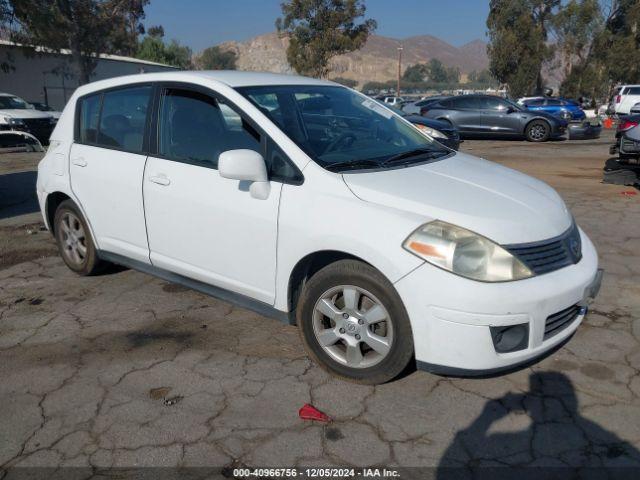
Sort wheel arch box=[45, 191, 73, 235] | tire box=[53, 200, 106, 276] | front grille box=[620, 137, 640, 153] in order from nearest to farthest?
tire box=[53, 200, 106, 276] → wheel arch box=[45, 191, 73, 235] → front grille box=[620, 137, 640, 153]

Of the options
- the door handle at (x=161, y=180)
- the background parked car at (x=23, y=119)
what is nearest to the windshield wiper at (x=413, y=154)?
the door handle at (x=161, y=180)

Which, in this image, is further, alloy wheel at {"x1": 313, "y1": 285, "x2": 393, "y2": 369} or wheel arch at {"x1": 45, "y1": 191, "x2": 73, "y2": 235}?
wheel arch at {"x1": 45, "y1": 191, "x2": 73, "y2": 235}

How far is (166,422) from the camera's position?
286 centimetres

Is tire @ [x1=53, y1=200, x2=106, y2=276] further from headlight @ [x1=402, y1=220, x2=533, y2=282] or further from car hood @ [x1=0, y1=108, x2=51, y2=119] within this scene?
car hood @ [x1=0, y1=108, x2=51, y2=119]

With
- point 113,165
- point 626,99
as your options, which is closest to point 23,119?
point 113,165

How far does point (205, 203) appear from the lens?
138 inches

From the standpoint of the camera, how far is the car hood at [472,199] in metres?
2.86

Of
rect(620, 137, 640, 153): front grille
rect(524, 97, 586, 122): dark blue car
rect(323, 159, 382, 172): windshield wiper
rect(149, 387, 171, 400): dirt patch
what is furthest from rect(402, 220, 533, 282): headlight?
rect(524, 97, 586, 122): dark blue car

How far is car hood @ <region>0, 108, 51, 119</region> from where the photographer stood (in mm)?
15461

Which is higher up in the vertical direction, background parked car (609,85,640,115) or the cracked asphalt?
background parked car (609,85,640,115)

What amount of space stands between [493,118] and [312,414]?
Result: 1585cm

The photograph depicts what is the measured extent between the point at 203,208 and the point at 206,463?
1.56 m

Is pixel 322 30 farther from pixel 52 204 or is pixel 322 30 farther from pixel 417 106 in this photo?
pixel 52 204

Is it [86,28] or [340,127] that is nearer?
[340,127]
